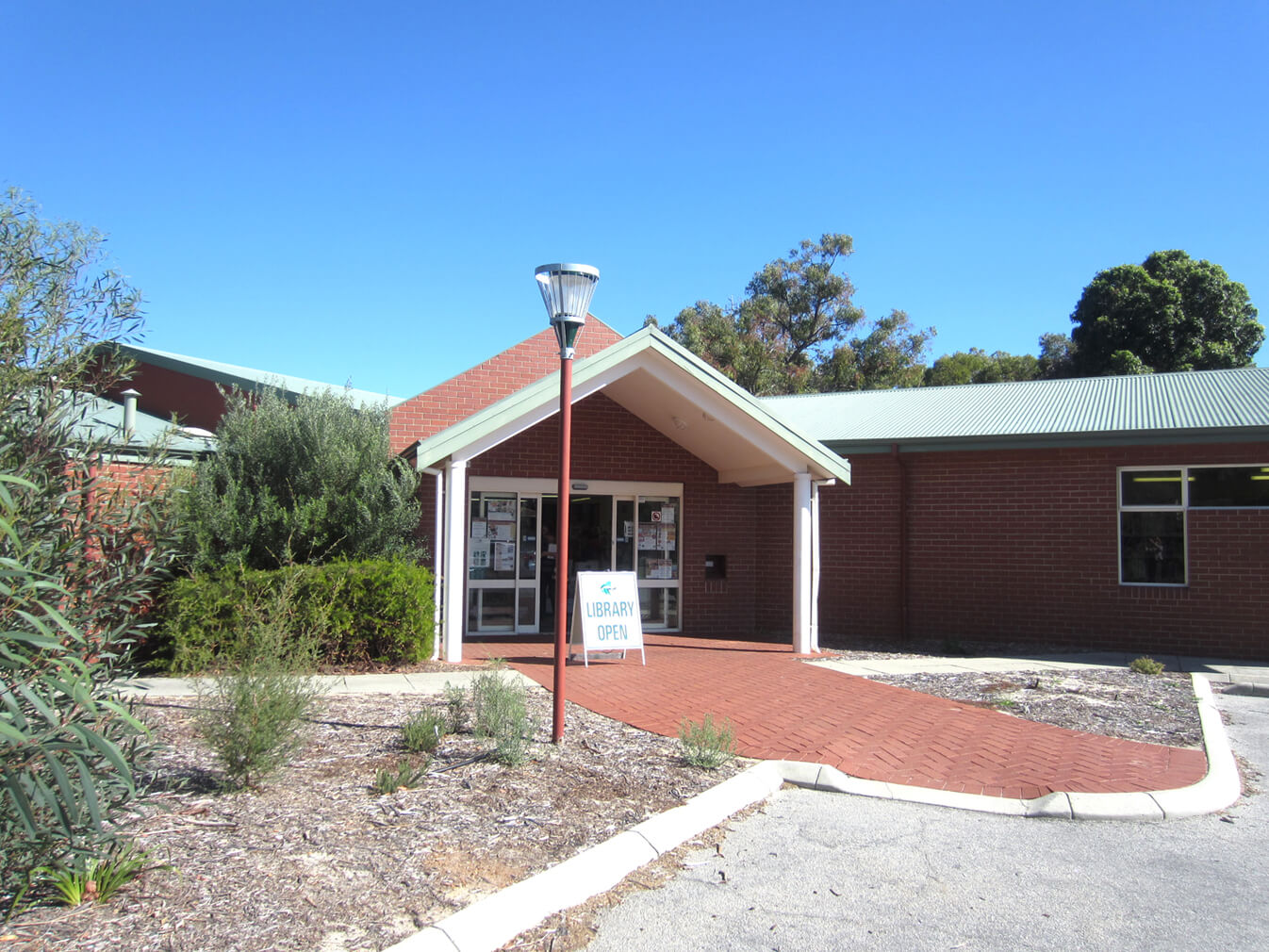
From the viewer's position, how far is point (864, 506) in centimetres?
1507

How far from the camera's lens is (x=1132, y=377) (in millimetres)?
17016

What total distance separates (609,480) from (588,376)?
3.59m

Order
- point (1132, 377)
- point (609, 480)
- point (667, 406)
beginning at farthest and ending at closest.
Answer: point (1132, 377), point (609, 480), point (667, 406)

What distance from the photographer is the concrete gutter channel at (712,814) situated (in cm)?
403

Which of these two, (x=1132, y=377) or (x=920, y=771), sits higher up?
(x=1132, y=377)

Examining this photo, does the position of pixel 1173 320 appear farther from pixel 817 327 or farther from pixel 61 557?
pixel 61 557

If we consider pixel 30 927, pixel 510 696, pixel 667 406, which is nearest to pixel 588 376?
pixel 667 406

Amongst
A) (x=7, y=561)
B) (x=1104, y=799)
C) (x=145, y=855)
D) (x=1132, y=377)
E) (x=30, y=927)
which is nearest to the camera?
(x=7, y=561)

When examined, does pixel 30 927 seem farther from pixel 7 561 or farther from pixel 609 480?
pixel 609 480

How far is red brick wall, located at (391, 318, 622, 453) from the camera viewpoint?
1474 cm

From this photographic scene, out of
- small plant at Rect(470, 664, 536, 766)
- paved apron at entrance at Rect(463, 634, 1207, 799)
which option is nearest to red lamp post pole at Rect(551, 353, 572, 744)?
small plant at Rect(470, 664, 536, 766)

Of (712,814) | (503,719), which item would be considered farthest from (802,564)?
(712,814)

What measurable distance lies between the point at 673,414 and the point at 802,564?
284 centimetres

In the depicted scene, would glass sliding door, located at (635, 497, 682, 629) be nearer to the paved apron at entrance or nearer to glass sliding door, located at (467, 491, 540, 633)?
glass sliding door, located at (467, 491, 540, 633)
